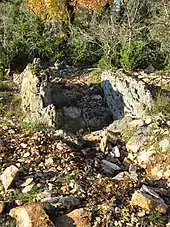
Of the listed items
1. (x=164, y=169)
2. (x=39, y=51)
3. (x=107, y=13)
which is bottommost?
(x=164, y=169)

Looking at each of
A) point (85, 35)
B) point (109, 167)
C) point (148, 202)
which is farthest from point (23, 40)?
point (148, 202)

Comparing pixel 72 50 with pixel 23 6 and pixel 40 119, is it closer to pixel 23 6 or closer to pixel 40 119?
pixel 23 6

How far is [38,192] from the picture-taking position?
4172 mm

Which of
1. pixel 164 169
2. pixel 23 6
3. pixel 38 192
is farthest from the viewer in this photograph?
pixel 23 6

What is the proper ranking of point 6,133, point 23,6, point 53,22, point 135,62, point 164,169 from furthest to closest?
point 23,6 < point 53,22 < point 135,62 < point 6,133 < point 164,169

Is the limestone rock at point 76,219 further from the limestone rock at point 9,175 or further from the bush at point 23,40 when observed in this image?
the bush at point 23,40

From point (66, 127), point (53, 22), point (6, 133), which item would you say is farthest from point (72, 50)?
point (6, 133)

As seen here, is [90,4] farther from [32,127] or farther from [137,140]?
[137,140]

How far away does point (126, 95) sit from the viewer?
7.46 meters

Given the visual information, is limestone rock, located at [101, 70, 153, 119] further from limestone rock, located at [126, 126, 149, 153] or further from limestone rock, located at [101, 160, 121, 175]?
limestone rock, located at [101, 160, 121, 175]

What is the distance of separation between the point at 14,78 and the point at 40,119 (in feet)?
10.8

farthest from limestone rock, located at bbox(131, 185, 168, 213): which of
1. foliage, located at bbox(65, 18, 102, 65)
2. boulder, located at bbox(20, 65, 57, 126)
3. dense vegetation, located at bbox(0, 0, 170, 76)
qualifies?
foliage, located at bbox(65, 18, 102, 65)

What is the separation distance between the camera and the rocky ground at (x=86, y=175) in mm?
3842

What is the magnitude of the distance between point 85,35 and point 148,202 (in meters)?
8.78
